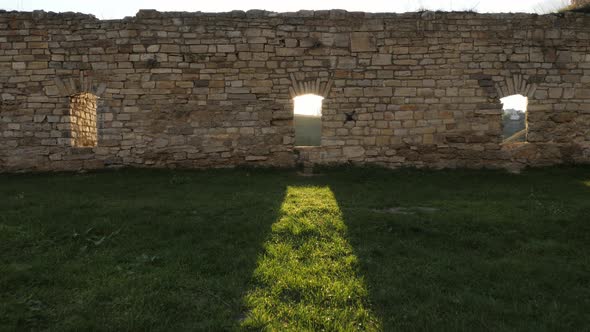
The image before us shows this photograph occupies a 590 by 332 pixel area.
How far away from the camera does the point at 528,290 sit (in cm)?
326

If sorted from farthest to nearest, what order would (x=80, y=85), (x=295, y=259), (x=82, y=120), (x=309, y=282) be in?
(x=82, y=120) → (x=80, y=85) → (x=295, y=259) → (x=309, y=282)

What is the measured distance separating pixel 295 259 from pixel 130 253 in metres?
1.80

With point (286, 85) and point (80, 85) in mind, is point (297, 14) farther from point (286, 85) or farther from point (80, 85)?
point (80, 85)

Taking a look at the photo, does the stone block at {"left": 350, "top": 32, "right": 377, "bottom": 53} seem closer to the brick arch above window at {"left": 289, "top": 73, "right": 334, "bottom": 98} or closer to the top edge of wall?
the top edge of wall

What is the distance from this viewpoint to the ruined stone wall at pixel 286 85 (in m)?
8.50

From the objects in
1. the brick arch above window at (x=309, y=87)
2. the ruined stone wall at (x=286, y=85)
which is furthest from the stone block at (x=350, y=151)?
the brick arch above window at (x=309, y=87)

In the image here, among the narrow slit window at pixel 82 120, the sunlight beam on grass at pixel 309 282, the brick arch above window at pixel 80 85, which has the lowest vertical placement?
the sunlight beam on grass at pixel 309 282

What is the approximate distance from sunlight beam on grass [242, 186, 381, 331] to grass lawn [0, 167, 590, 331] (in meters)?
0.01

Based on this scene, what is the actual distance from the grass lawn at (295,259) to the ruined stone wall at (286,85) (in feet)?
6.75

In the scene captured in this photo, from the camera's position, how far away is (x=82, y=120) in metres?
9.23

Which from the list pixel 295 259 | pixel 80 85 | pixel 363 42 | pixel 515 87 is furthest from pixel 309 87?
pixel 295 259

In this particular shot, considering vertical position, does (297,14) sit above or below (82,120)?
above

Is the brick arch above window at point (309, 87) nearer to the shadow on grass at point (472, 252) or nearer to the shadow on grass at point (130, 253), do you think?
the shadow on grass at point (472, 252)

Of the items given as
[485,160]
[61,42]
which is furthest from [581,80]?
[61,42]
